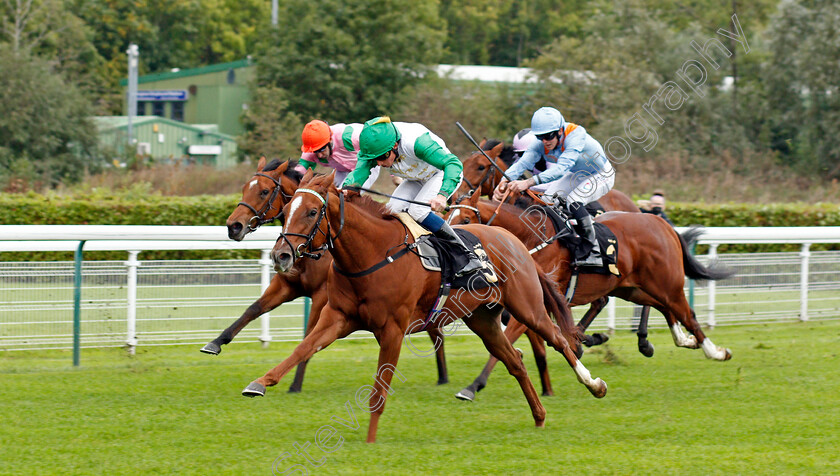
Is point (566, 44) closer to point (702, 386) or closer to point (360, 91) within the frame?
point (360, 91)

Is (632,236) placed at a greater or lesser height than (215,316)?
greater

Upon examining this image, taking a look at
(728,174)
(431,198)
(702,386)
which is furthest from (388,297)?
(728,174)

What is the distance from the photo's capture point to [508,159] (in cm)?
743

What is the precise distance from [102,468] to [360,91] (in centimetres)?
2340

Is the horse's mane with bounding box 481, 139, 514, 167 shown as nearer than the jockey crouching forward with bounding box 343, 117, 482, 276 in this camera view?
No

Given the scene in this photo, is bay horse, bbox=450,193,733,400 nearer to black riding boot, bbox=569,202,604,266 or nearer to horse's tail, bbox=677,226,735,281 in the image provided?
horse's tail, bbox=677,226,735,281

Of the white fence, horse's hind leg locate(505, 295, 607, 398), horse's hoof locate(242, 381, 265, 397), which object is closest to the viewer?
horse's hoof locate(242, 381, 265, 397)

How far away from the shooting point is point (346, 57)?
87.8 feet

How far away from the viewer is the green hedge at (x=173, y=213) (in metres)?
11.9

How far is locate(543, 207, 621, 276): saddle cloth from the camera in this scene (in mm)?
6648

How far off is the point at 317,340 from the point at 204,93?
31.3 meters

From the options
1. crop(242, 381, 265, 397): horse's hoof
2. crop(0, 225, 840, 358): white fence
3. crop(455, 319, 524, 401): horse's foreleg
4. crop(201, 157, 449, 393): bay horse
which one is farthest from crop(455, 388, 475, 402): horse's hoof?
crop(0, 225, 840, 358): white fence

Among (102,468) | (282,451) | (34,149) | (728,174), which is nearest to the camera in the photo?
(102,468)

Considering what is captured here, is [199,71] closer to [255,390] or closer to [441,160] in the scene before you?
[441,160]
